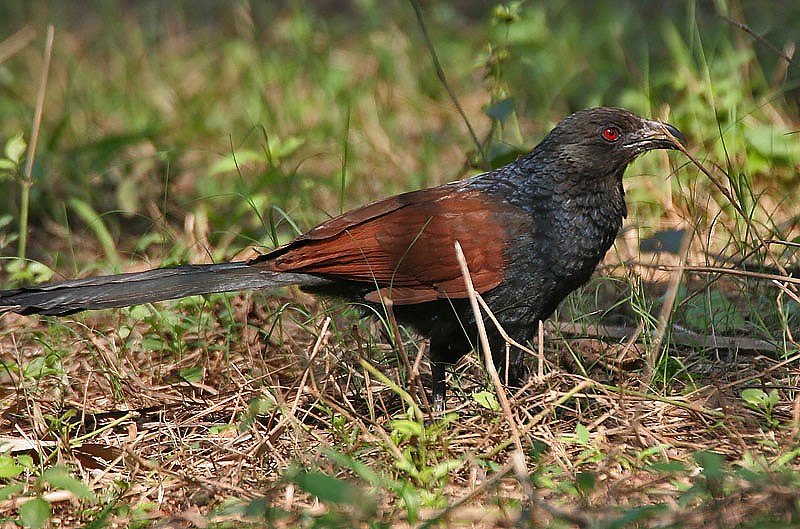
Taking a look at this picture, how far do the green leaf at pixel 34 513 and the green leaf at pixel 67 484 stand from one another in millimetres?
94

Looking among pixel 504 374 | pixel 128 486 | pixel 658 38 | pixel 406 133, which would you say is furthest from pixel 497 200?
pixel 658 38

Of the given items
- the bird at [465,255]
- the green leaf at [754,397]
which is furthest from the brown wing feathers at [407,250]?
the green leaf at [754,397]

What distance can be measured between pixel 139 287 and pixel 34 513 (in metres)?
0.81

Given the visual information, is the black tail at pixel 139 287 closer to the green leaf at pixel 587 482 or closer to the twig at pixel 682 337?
the twig at pixel 682 337

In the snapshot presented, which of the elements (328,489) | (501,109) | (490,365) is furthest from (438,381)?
(501,109)

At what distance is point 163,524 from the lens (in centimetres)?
221

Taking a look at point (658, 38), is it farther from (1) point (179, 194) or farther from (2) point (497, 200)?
(2) point (497, 200)

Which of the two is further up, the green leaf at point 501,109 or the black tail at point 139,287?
the green leaf at point 501,109

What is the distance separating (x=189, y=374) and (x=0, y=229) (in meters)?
1.80

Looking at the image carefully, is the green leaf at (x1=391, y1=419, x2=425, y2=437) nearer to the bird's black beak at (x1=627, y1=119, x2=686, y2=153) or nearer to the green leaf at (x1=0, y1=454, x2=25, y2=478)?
the green leaf at (x1=0, y1=454, x2=25, y2=478)

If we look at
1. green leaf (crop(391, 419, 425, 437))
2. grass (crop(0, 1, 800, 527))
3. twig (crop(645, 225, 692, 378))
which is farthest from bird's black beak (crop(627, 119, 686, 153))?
green leaf (crop(391, 419, 425, 437))

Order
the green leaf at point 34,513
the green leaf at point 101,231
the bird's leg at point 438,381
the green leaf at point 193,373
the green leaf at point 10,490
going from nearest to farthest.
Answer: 1. the green leaf at point 34,513
2. the green leaf at point 10,490
3. the bird's leg at point 438,381
4. the green leaf at point 193,373
5. the green leaf at point 101,231

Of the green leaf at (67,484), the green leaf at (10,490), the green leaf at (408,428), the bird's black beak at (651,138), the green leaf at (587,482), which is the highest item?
the bird's black beak at (651,138)

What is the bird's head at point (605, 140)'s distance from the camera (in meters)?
3.00
